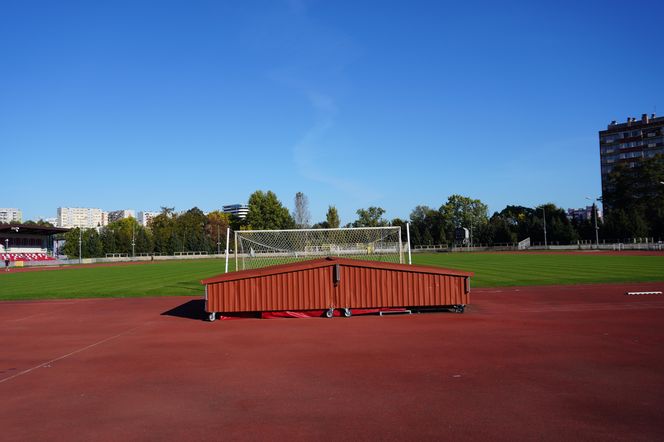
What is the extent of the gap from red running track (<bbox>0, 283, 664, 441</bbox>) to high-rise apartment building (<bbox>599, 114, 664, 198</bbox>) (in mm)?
119525

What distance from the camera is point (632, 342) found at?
10438 millimetres

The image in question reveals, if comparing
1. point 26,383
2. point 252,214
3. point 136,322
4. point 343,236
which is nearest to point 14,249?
point 252,214

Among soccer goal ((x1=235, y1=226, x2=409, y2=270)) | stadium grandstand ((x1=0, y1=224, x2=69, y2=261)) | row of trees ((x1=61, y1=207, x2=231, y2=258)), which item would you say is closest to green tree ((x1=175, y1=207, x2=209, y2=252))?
row of trees ((x1=61, y1=207, x2=231, y2=258))

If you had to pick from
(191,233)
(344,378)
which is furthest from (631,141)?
(344,378)

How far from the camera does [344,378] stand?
814 centimetres

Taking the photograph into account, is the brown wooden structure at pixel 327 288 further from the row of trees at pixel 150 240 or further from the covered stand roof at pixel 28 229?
the row of trees at pixel 150 240

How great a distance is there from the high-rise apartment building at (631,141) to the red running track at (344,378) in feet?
392

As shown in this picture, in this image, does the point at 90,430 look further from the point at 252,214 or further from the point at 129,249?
the point at 252,214

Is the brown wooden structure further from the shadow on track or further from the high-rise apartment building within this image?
the high-rise apartment building

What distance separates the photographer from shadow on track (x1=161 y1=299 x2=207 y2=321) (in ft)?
53.5

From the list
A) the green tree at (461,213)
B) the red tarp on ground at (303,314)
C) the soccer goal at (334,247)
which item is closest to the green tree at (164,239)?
the green tree at (461,213)

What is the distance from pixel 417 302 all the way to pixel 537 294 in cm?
694

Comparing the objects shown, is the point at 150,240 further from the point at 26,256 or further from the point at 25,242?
the point at 26,256

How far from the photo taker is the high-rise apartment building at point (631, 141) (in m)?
118
